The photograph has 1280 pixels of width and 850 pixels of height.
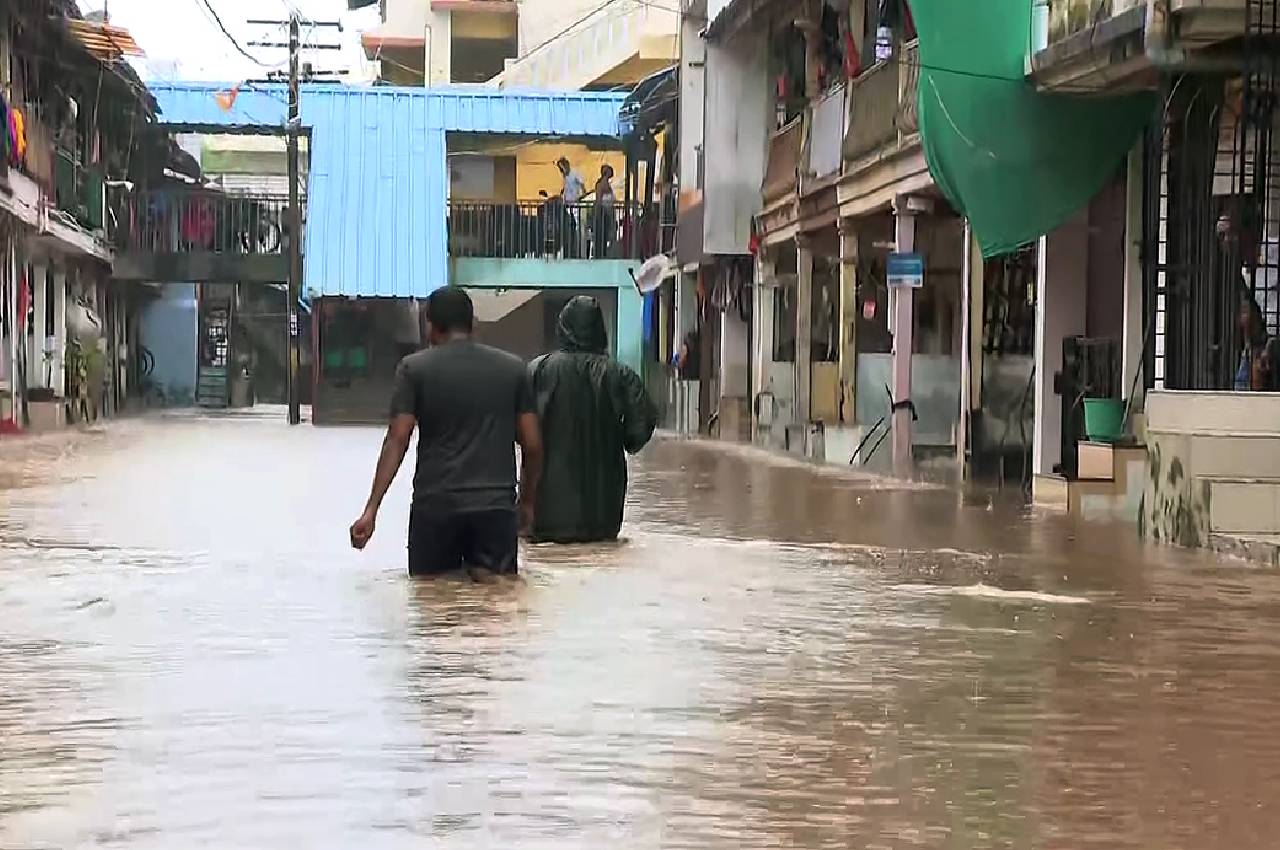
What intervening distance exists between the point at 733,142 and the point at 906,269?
1020 centimetres

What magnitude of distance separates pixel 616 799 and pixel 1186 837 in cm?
140

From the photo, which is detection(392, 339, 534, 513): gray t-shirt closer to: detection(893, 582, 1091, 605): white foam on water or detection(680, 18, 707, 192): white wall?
detection(893, 582, 1091, 605): white foam on water

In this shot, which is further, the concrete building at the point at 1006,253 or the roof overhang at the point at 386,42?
the roof overhang at the point at 386,42

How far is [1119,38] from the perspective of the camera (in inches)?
536

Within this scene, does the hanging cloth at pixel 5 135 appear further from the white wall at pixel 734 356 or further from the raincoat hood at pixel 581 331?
the raincoat hood at pixel 581 331

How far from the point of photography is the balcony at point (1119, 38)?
41.4 feet

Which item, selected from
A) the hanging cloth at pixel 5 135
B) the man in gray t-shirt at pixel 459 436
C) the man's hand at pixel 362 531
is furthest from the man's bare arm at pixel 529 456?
the hanging cloth at pixel 5 135

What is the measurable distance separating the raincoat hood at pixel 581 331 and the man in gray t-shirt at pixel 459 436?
78.1 inches

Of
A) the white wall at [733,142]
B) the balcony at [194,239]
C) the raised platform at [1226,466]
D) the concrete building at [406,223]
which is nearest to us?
the raised platform at [1226,466]

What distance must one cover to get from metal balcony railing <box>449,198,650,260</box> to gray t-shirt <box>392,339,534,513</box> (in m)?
31.2

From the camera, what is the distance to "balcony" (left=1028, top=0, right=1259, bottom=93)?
12.6m

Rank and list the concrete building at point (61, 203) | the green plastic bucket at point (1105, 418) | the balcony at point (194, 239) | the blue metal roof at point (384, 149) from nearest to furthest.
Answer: the green plastic bucket at point (1105, 418) → the concrete building at point (61, 203) → the blue metal roof at point (384, 149) → the balcony at point (194, 239)

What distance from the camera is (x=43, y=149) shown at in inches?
1240

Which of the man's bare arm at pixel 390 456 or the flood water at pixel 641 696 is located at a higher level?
the man's bare arm at pixel 390 456
